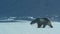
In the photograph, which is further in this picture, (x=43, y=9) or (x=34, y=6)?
(x=34, y=6)

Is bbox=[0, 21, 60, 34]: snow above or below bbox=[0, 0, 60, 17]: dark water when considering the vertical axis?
below

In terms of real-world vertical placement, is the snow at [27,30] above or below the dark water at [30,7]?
below

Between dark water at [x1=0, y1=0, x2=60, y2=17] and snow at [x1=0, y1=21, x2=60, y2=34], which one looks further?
dark water at [x1=0, y1=0, x2=60, y2=17]

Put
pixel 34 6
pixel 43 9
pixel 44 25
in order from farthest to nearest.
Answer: pixel 34 6, pixel 43 9, pixel 44 25

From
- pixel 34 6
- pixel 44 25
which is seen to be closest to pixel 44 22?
pixel 44 25

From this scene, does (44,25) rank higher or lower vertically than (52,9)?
lower

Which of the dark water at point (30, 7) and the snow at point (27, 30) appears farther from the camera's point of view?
the dark water at point (30, 7)

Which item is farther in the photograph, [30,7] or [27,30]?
[30,7]

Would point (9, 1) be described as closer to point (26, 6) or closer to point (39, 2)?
point (26, 6)

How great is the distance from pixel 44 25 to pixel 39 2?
17.1 ft

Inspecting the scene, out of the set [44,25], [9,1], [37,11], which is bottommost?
[44,25]

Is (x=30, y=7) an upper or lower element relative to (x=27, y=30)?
upper

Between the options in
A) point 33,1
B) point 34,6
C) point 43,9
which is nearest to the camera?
point 43,9

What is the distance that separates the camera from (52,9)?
311 inches
